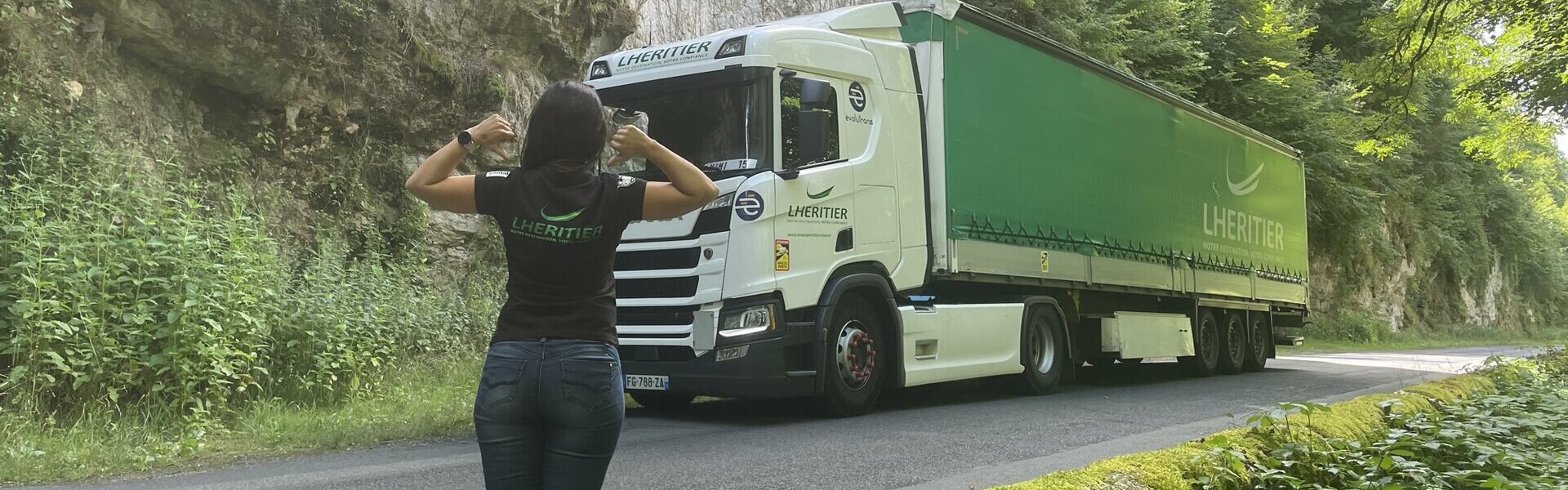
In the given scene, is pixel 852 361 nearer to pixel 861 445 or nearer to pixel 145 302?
pixel 861 445

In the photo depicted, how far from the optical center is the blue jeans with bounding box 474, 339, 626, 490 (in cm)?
236

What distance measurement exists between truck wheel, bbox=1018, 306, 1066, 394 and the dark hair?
8.40 meters

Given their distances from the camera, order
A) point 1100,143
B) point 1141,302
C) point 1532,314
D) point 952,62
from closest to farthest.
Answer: point 952,62
point 1100,143
point 1141,302
point 1532,314

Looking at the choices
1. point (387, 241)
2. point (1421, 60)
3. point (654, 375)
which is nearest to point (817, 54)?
point (654, 375)

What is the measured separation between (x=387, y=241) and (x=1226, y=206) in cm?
1086

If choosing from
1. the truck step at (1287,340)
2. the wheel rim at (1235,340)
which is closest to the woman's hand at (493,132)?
the wheel rim at (1235,340)

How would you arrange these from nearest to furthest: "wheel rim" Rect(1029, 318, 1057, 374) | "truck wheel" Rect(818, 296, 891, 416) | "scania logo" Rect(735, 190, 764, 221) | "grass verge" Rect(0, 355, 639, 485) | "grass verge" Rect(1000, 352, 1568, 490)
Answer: "grass verge" Rect(1000, 352, 1568, 490)
"grass verge" Rect(0, 355, 639, 485)
"scania logo" Rect(735, 190, 764, 221)
"truck wheel" Rect(818, 296, 891, 416)
"wheel rim" Rect(1029, 318, 1057, 374)

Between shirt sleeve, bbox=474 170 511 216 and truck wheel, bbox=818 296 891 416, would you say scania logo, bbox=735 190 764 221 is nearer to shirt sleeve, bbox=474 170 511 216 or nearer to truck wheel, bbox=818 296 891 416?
truck wheel, bbox=818 296 891 416

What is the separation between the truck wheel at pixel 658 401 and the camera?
9172 mm

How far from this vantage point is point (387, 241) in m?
12.2

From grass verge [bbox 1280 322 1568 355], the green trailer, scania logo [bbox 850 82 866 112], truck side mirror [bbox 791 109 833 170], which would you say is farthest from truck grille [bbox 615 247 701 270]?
grass verge [bbox 1280 322 1568 355]

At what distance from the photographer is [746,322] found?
7.64m

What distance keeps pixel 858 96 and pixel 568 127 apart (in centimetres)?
620

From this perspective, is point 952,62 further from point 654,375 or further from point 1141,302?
point 1141,302
